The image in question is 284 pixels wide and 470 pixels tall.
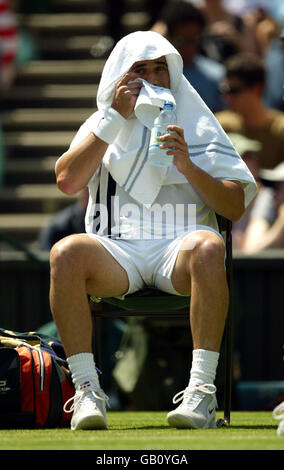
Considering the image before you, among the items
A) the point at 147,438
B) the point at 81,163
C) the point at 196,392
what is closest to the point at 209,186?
the point at 81,163

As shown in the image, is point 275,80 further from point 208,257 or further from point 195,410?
point 195,410

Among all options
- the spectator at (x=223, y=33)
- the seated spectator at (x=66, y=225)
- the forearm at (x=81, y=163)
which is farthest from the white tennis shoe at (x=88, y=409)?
the spectator at (x=223, y=33)

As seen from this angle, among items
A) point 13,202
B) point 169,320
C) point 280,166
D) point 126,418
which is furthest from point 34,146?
point 126,418

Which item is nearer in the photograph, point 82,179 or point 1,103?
point 82,179

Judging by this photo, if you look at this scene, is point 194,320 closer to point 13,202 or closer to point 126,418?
point 126,418

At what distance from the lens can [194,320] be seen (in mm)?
4383

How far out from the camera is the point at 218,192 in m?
4.57

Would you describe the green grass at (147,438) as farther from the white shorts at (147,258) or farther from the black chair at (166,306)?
the white shorts at (147,258)

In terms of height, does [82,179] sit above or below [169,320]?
above

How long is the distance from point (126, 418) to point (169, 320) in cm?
A: 138

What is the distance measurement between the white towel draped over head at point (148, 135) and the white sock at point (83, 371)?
70 cm

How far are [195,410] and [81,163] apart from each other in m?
1.06

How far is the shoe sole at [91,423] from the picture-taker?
4.29 m

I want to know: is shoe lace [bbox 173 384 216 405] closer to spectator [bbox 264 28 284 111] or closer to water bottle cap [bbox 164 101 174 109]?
water bottle cap [bbox 164 101 174 109]
